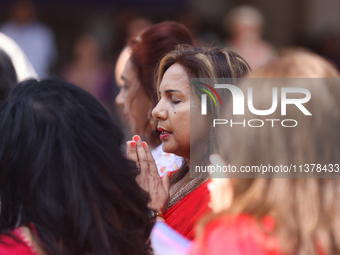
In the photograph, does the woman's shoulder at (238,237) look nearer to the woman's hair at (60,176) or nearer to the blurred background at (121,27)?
the woman's hair at (60,176)

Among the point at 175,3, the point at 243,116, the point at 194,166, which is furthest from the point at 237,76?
the point at 175,3

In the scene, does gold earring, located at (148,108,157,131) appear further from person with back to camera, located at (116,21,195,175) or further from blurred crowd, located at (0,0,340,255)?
blurred crowd, located at (0,0,340,255)

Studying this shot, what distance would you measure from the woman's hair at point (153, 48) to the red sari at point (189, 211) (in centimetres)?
87

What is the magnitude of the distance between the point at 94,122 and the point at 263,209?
0.58 metres

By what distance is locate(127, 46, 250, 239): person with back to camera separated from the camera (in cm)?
165

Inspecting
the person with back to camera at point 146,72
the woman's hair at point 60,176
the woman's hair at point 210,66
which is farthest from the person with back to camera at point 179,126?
the person with back to camera at point 146,72

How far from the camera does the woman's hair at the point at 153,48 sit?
246 centimetres

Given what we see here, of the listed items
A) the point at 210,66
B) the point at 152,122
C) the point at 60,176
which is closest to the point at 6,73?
the point at 152,122

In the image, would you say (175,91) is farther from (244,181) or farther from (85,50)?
(85,50)

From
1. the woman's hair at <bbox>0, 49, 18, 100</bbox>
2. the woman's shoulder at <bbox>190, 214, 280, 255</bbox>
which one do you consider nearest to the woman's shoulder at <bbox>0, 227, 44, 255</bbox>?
the woman's shoulder at <bbox>190, 214, 280, 255</bbox>

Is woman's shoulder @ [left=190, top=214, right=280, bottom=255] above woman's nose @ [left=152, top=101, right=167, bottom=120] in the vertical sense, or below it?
below

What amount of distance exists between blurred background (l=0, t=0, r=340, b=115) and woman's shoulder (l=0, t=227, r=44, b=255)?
310 cm

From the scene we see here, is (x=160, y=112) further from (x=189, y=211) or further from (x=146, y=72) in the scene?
(x=146, y=72)

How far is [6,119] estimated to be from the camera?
3.97 feet
